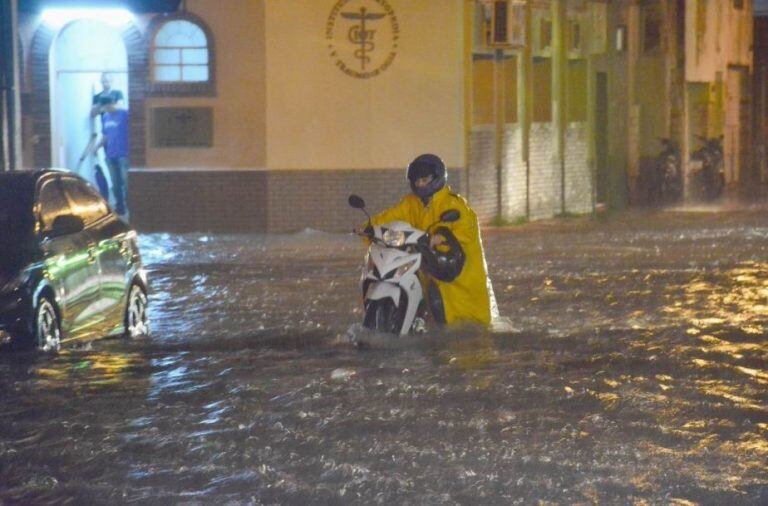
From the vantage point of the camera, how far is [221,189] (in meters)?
22.3

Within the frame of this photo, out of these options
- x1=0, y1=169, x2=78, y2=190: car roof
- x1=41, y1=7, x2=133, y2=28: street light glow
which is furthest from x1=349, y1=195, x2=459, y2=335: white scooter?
x1=41, y1=7, x2=133, y2=28: street light glow

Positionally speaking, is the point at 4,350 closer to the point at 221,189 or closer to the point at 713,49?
the point at 221,189

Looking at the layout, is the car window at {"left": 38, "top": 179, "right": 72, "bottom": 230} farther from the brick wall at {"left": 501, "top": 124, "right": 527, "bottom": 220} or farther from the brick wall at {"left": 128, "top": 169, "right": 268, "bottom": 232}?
the brick wall at {"left": 501, "top": 124, "right": 527, "bottom": 220}

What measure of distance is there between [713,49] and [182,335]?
24.4 metres

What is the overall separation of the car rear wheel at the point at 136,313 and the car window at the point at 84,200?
0.65 meters

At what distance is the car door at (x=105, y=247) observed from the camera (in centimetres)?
1157

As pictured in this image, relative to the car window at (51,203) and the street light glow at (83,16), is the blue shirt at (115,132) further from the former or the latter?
the car window at (51,203)

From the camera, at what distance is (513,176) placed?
24.7 metres

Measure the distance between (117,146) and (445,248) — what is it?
41.0ft

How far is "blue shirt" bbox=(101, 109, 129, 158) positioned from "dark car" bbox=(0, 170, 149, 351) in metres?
10.4

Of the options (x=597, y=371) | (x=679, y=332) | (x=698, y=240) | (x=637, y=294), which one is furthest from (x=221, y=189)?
(x=597, y=371)

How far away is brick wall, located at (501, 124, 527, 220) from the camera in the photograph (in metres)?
24.4

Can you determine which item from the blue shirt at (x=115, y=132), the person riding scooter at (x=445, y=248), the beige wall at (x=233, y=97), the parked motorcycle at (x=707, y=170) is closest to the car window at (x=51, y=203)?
the person riding scooter at (x=445, y=248)

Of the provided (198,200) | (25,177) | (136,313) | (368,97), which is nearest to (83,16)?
(198,200)
